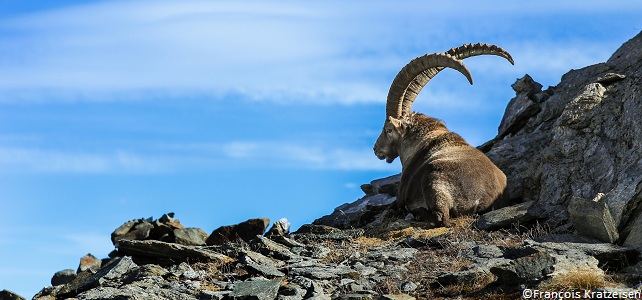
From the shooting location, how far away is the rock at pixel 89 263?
71.4 ft

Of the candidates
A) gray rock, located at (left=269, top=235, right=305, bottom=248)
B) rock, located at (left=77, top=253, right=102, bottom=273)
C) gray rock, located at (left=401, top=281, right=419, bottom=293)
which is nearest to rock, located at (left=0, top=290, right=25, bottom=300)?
rock, located at (left=77, top=253, right=102, bottom=273)

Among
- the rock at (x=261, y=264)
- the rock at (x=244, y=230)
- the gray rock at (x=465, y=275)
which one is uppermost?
the rock at (x=244, y=230)

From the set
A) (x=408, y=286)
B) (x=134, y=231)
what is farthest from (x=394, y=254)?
(x=134, y=231)

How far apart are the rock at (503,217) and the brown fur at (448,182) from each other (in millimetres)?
847

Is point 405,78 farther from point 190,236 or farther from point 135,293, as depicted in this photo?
point 135,293

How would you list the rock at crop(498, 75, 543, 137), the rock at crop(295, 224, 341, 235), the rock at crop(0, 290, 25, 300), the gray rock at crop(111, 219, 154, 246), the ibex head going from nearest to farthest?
the rock at crop(0, 290, 25, 300), the rock at crop(295, 224, 341, 235), the ibex head, the gray rock at crop(111, 219, 154, 246), the rock at crop(498, 75, 543, 137)

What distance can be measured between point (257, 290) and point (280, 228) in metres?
6.37

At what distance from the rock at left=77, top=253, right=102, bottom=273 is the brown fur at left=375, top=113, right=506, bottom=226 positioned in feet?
24.8

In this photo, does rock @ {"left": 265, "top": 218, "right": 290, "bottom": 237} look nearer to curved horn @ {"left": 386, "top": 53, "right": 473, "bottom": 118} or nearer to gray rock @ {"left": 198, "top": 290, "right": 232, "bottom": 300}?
curved horn @ {"left": 386, "top": 53, "right": 473, "bottom": 118}

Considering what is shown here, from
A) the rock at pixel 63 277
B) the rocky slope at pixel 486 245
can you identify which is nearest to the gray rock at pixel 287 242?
the rocky slope at pixel 486 245

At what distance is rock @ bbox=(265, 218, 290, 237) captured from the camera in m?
18.4

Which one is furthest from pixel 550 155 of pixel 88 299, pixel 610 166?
pixel 88 299

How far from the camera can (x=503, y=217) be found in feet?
54.4

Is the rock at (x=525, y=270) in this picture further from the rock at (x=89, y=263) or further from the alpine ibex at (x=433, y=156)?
the rock at (x=89, y=263)
